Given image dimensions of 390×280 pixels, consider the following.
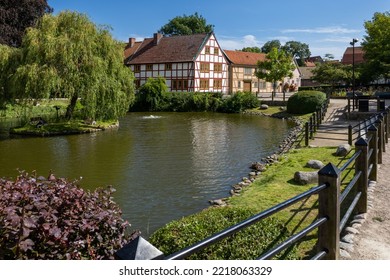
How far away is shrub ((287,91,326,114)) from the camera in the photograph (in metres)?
35.4

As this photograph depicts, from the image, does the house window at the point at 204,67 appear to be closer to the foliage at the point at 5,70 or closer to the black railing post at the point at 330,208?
the foliage at the point at 5,70

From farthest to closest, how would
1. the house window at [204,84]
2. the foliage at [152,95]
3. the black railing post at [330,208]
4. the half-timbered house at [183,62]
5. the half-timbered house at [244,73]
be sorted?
1. the half-timbered house at [244,73]
2. the house window at [204,84]
3. the half-timbered house at [183,62]
4. the foliage at [152,95]
5. the black railing post at [330,208]

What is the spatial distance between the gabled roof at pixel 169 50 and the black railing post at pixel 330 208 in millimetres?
49635

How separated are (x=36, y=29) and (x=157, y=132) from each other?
10052 mm

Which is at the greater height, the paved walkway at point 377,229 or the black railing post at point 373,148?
the black railing post at point 373,148

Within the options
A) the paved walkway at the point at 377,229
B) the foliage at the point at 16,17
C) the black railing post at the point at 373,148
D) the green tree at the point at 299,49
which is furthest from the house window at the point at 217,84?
the green tree at the point at 299,49

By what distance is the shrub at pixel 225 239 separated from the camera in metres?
5.19

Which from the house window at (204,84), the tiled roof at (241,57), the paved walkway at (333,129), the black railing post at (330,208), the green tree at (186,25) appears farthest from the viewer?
the green tree at (186,25)

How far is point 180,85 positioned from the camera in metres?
54.7

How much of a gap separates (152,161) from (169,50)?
1590 inches

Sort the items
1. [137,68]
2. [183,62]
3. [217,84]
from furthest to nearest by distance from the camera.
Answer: [217,84]
[137,68]
[183,62]

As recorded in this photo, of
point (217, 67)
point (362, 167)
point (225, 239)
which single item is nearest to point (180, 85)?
point (217, 67)

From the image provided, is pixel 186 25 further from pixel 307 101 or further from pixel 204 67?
pixel 307 101

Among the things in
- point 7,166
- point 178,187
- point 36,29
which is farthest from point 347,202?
point 36,29
